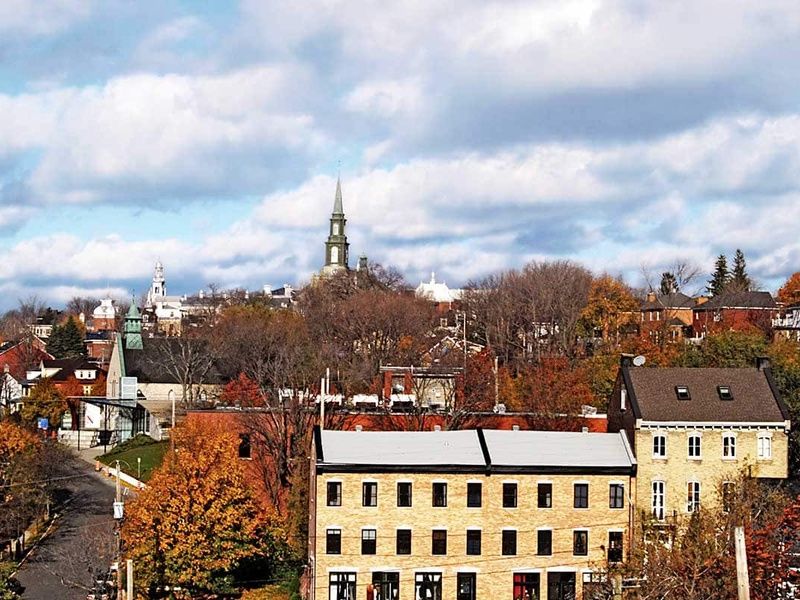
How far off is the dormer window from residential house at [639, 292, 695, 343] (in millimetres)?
38576

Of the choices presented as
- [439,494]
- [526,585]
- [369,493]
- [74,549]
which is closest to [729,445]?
[526,585]

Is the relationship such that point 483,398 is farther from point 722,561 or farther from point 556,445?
point 722,561

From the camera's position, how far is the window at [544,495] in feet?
196

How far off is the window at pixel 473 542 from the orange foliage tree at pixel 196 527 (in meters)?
10.1

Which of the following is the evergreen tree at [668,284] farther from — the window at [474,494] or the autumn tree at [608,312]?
the window at [474,494]

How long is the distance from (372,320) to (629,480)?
60.0 metres

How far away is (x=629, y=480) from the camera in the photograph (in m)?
60.5

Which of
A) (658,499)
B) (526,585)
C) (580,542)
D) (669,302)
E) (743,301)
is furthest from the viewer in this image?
(669,302)

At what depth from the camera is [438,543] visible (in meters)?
58.9

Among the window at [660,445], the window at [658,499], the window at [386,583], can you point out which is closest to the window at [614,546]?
the window at [658,499]

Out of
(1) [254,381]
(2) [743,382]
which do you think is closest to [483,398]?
(1) [254,381]

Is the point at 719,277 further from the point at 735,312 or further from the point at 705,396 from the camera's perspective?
the point at 705,396

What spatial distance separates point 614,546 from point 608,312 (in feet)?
180

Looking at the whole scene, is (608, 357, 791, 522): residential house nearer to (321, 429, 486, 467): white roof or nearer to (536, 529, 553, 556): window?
A: (536, 529, 553, 556): window
